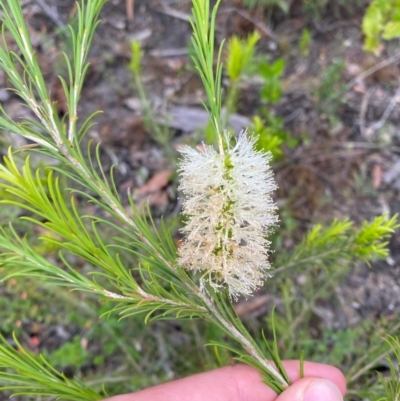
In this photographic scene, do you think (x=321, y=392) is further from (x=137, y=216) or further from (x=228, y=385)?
(x=137, y=216)

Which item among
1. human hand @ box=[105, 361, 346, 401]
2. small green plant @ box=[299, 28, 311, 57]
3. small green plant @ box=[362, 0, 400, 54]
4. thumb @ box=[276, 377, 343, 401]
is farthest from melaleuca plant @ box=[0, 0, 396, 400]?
small green plant @ box=[362, 0, 400, 54]

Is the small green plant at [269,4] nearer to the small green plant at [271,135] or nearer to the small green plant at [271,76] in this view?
the small green plant at [271,76]

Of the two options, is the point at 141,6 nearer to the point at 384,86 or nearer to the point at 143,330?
the point at 384,86

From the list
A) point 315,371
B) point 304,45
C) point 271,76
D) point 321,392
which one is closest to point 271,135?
point 271,76

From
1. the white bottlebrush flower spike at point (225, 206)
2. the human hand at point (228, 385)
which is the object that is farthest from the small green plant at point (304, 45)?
the human hand at point (228, 385)

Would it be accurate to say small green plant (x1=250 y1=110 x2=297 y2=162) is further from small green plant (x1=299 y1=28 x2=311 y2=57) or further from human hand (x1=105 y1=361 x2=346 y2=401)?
human hand (x1=105 y1=361 x2=346 y2=401)

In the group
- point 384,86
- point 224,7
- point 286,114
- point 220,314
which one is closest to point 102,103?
point 224,7
